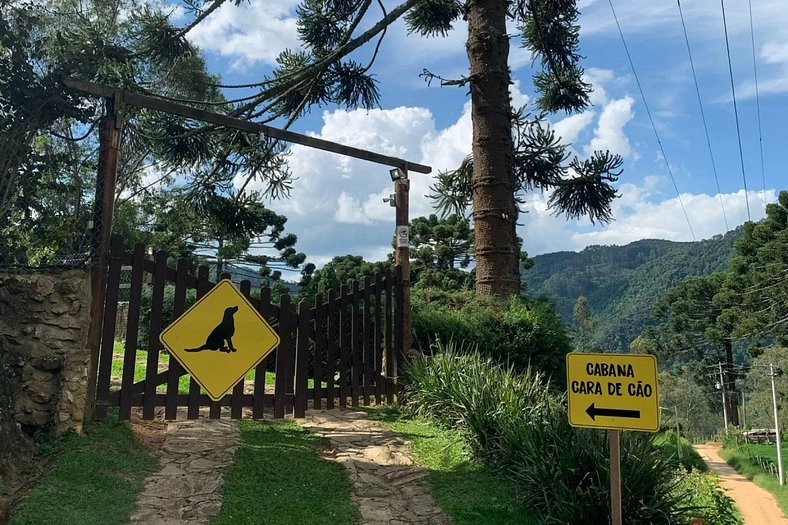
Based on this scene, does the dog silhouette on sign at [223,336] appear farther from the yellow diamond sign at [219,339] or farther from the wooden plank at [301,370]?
the wooden plank at [301,370]

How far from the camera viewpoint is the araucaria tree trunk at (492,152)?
34.5 ft

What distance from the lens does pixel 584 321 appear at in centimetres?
7519

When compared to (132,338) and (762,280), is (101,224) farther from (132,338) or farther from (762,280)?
(762,280)

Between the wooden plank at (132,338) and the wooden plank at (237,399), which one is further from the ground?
the wooden plank at (132,338)

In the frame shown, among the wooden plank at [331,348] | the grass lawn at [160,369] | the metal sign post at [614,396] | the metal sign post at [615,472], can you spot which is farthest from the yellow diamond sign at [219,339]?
the grass lawn at [160,369]

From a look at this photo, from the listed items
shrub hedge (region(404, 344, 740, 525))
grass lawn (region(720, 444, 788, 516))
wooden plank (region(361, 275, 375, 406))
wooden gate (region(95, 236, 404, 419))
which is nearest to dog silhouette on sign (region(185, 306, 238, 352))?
wooden gate (region(95, 236, 404, 419))

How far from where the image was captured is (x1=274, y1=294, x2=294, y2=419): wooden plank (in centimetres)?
652

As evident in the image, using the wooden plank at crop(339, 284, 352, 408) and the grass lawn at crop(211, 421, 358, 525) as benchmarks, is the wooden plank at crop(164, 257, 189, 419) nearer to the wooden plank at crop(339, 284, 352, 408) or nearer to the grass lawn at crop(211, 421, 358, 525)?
the grass lawn at crop(211, 421, 358, 525)

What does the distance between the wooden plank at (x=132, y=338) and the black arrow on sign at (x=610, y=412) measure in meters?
4.09

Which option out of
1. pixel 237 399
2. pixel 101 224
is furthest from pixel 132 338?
pixel 237 399

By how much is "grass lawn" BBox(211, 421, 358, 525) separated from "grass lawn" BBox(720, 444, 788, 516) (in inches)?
1332

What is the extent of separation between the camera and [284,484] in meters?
4.86

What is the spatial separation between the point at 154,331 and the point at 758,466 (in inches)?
1929

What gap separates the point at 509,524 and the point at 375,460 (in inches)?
67.4
